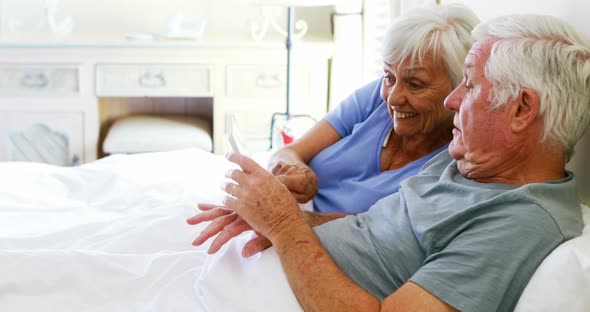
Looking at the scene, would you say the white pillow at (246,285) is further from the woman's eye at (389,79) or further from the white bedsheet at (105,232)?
the woman's eye at (389,79)

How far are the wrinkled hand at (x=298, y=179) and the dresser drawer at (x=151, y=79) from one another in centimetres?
174

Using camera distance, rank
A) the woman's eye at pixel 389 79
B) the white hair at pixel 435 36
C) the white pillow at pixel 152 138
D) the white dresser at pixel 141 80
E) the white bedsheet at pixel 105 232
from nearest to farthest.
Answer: the white bedsheet at pixel 105 232, the white hair at pixel 435 36, the woman's eye at pixel 389 79, the white pillow at pixel 152 138, the white dresser at pixel 141 80

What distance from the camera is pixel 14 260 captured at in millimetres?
1218

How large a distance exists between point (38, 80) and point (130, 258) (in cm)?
232

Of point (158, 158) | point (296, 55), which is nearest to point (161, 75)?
point (296, 55)

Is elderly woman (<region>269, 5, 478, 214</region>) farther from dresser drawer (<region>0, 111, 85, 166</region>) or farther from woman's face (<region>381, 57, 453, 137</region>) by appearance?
dresser drawer (<region>0, 111, 85, 166</region>)

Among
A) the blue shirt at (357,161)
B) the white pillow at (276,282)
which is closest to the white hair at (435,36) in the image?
the blue shirt at (357,161)

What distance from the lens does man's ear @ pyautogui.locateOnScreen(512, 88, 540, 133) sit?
1089 mm

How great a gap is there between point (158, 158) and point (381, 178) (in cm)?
83

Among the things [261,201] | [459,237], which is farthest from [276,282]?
[459,237]

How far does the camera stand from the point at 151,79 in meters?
3.38

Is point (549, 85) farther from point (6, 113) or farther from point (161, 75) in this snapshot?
point (6, 113)

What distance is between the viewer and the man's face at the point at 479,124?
1139mm

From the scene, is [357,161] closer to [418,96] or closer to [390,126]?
[390,126]
